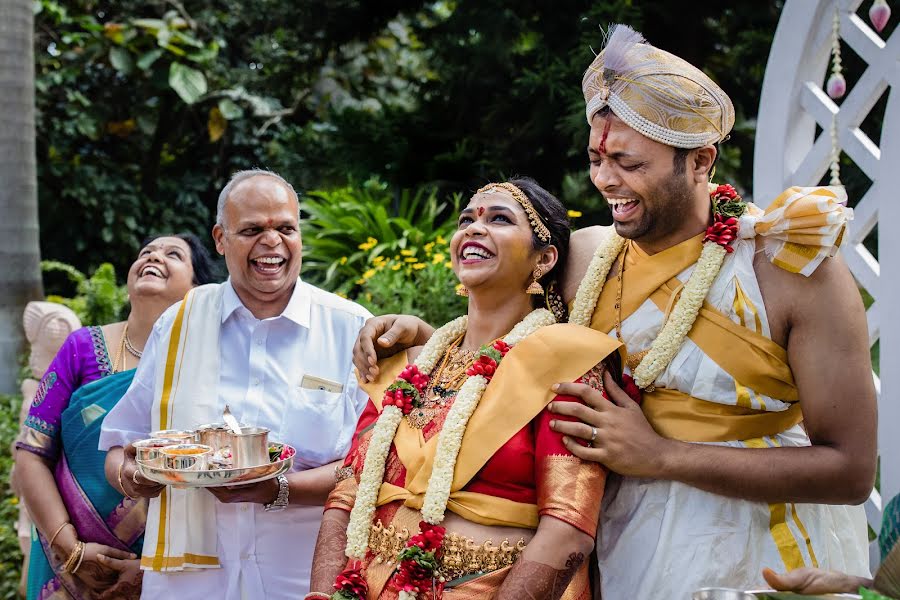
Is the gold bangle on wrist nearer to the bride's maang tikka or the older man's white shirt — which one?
the older man's white shirt

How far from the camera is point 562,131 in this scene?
26.2 feet

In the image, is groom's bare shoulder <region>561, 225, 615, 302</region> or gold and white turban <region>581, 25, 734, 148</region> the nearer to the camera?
gold and white turban <region>581, 25, 734, 148</region>

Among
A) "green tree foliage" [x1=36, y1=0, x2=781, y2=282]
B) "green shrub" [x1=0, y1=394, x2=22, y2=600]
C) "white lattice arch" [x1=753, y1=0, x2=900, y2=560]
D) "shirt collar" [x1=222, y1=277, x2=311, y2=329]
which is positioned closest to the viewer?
"white lattice arch" [x1=753, y1=0, x2=900, y2=560]

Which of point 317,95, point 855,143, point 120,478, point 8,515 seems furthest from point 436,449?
point 317,95

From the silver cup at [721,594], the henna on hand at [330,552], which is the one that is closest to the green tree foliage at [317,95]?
the henna on hand at [330,552]

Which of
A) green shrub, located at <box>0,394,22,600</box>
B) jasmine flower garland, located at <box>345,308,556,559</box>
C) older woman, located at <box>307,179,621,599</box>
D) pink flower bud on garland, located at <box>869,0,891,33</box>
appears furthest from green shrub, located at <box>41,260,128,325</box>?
pink flower bud on garland, located at <box>869,0,891,33</box>

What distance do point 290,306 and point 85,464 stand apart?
4.27ft

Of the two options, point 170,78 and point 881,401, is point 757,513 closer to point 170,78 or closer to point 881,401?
point 881,401

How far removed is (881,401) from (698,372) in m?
1.10

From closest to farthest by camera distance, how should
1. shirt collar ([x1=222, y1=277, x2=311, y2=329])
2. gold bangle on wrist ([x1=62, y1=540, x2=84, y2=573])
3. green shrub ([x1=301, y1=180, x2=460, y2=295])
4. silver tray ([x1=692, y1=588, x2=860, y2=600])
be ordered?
silver tray ([x1=692, y1=588, x2=860, y2=600]) < shirt collar ([x1=222, y1=277, x2=311, y2=329]) < gold bangle on wrist ([x1=62, y1=540, x2=84, y2=573]) < green shrub ([x1=301, y1=180, x2=460, y2=295])

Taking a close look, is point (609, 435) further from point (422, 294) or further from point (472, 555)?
point (422, 294)

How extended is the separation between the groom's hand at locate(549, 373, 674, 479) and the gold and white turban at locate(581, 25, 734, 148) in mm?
796

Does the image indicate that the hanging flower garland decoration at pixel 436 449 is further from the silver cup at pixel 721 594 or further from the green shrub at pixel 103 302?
the green shrub at pixel 103 302

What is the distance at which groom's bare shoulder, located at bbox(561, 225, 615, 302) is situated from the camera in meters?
3.17
